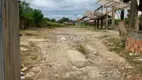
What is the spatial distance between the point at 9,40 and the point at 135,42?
239 inches

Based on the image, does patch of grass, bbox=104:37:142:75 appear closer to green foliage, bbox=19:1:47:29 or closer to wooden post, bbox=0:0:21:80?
wooden post, bbox=0:0:21:80

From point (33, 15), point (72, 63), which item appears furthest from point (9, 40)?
point (33, 15)

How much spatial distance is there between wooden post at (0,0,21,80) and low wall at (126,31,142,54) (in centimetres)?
569

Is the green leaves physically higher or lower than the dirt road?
higher

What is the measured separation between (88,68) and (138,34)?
219 centimetres

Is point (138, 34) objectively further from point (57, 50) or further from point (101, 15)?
point (101, 15)

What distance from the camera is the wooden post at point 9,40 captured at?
1.79 metres

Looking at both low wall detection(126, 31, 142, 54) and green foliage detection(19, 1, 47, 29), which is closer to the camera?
low wall detection(126, 31, 142, 54)

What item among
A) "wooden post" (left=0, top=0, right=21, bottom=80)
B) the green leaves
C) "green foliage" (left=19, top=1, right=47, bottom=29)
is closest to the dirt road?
"wooden post" (left=0, top=0, right=21, bottom=80)

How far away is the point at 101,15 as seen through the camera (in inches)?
815

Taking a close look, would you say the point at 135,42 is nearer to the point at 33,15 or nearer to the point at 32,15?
the point at 32,15

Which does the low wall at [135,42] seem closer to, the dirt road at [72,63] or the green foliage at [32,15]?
the dirt road at [72,63]

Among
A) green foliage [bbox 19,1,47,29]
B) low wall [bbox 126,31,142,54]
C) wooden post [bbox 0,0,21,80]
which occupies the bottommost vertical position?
low wall [bbox 126,31,142,54]

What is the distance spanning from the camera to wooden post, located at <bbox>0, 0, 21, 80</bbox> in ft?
5.89
